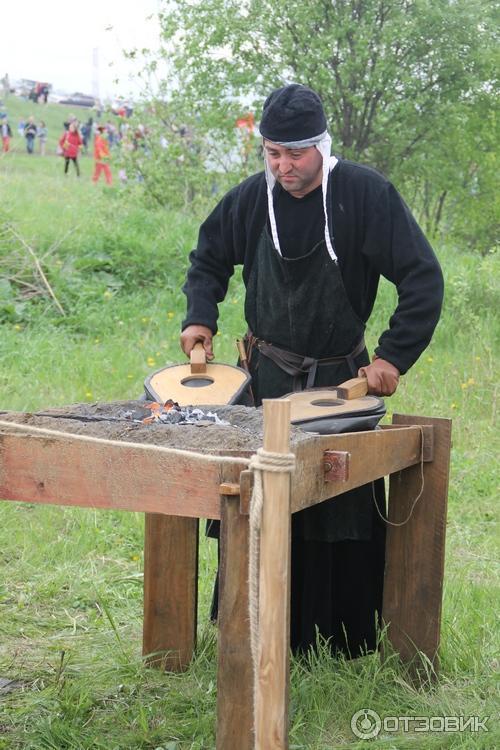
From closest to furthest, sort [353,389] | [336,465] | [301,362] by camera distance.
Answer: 1. [336,465]
2. [353,389]
3. [301,362]

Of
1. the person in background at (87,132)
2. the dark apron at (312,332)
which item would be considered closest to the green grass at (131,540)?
the dark apron at (312,332)

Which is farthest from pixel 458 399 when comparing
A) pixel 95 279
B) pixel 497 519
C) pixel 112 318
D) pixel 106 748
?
pixel 106 748

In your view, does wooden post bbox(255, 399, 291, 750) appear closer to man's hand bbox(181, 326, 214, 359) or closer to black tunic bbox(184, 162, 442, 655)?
black tunic bbox(184, 162, 442, 655)

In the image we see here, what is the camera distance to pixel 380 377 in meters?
3.08

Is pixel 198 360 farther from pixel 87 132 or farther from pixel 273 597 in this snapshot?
pixel 87 132

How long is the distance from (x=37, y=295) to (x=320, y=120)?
17.5 feet

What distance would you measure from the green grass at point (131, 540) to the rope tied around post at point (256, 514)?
1045mm

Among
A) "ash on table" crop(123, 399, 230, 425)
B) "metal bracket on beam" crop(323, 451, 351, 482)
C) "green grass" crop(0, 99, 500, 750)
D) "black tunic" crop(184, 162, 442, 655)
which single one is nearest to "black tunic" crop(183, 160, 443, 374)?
"black tunic" crop(184, 162, 442, 655)

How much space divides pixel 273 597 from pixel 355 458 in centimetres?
62

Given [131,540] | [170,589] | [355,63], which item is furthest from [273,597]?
[355,63]

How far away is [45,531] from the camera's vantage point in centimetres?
475

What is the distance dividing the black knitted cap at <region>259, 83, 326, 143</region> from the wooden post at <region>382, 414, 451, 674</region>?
932 millimetres

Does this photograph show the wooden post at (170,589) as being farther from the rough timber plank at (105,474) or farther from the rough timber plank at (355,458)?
the rough timber plank at (105,474)

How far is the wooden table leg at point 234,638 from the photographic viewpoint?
2.02 metres
